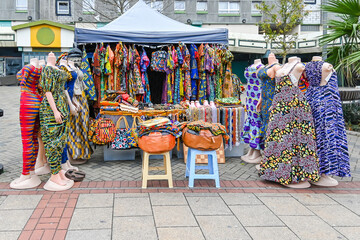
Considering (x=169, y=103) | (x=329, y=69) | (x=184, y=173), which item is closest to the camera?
(x=329, y=69)

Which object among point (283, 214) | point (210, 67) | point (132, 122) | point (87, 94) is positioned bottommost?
point (283, 214)

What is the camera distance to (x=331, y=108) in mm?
4203

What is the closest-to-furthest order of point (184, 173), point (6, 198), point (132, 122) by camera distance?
1. point (6, 198)
2. point (184, 173)
3. point (132, 122)

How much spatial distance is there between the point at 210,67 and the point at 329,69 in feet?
9.73

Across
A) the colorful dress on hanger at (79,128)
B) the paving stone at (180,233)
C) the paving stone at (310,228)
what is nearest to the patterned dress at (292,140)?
the paving stone at (310,228)

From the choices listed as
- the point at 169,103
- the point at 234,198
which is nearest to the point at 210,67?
the point at 169,103

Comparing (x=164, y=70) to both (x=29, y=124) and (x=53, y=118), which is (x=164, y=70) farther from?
(x=29, y=124)

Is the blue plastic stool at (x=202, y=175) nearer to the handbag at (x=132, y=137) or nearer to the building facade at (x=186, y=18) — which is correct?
the handbag at (x=132, y=137)

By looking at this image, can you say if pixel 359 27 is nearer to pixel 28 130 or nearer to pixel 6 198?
pixel 28 130

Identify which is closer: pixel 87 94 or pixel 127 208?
pixel 127 208

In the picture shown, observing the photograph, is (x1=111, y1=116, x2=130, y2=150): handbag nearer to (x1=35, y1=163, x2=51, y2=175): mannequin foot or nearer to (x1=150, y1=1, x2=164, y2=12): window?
(x1=35, y1=163, x2=51, y2=175): mannequin foot

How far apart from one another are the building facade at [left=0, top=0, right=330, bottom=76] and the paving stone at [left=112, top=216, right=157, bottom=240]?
22092 millimetres

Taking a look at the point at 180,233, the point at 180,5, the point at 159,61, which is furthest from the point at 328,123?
the point at 180,5

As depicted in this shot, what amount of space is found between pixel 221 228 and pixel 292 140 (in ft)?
5.66
